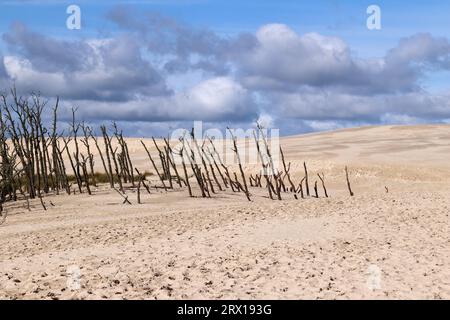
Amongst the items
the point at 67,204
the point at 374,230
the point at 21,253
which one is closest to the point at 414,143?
the point at 67,204

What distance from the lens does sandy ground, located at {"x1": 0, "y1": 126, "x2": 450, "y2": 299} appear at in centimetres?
617

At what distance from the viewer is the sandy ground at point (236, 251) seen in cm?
617

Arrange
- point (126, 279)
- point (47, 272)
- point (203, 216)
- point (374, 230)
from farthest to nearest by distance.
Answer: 1. point (203, 216)
2. point (374, 230)
3. point (47, 272)
4. point (126, 279)

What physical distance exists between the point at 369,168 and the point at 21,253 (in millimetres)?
16575

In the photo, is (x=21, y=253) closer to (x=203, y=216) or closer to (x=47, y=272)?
(x=47, y=272)

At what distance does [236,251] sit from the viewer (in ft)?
25.3

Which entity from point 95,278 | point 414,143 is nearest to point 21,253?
point 95,278

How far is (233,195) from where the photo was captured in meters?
16.2
